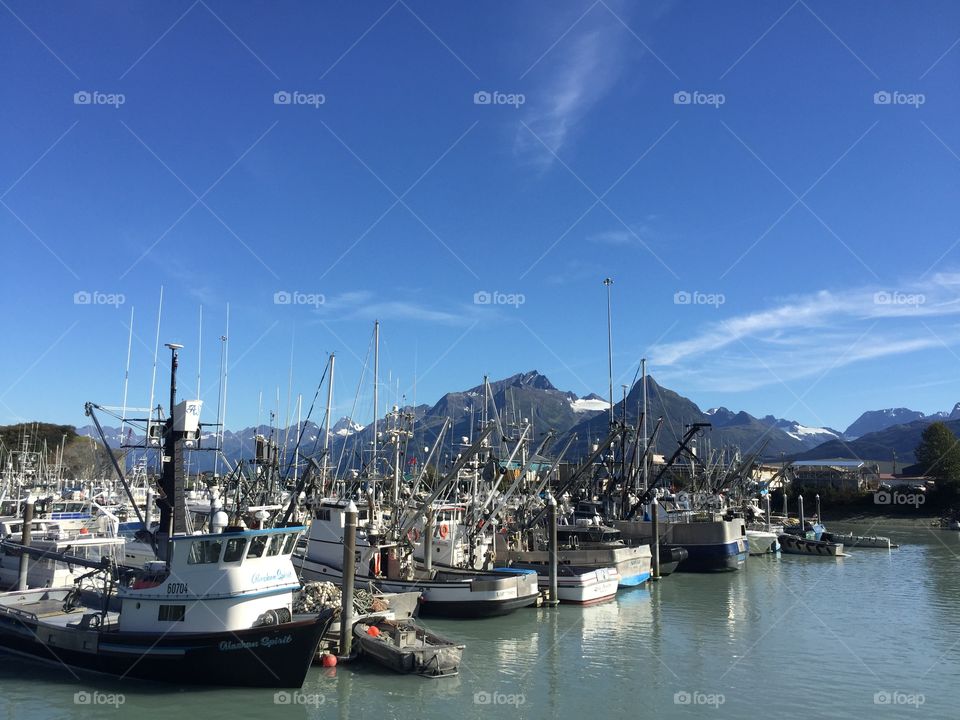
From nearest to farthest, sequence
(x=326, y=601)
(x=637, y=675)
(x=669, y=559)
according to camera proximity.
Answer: (x=637, y=675), (x=326, y=601), (x=669, y=559)

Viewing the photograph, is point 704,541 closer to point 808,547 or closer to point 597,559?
point 597,559

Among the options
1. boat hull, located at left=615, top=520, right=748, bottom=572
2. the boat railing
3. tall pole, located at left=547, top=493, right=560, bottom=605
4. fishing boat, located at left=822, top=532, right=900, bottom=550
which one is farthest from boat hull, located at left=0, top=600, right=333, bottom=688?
fishing boat, located at left=822, top=532, right=900, bottom=550

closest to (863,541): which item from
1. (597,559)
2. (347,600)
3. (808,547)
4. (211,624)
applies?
(808,547)

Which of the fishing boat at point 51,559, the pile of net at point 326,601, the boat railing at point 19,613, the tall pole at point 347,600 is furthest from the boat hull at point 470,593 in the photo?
the fishing boat at point 51,559

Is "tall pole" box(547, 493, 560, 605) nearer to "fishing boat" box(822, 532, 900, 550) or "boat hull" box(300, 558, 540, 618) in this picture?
"boat hull" box(300, 558, 540, 618)

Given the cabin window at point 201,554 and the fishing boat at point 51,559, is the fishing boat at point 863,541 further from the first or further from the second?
the cabin window at point 201,554

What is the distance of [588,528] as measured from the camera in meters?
47.2

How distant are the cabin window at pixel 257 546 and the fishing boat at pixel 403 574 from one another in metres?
9.04

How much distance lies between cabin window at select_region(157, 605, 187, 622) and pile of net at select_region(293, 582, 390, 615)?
4007 millimetres

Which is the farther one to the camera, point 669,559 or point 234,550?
point 669,559

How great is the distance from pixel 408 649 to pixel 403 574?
971 cm

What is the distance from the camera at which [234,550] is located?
64.1ft

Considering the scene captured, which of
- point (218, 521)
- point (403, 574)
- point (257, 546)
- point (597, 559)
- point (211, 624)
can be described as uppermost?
point (218, 521)

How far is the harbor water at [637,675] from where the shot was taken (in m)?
18.4
